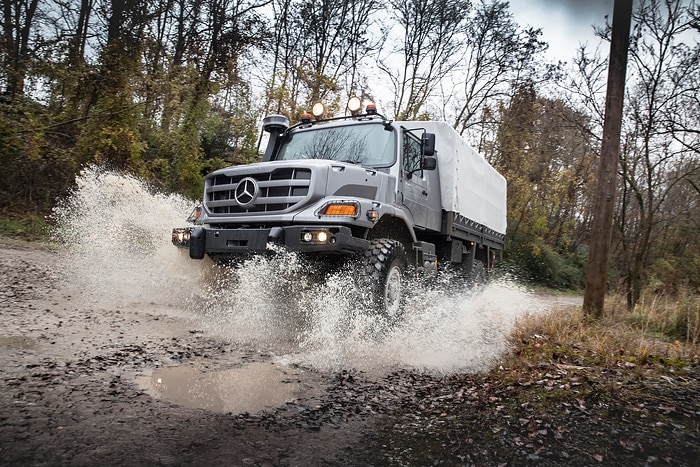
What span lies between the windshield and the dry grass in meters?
3.00

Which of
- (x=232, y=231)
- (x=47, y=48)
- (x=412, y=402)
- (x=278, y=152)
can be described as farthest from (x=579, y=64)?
(x=47, y=48)

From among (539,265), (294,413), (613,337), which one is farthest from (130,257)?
(539,265)

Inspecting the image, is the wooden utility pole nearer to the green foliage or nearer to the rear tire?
the rear tire

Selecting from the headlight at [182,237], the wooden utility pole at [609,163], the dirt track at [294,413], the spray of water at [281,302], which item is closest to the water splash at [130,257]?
the spray of water at [281,302]

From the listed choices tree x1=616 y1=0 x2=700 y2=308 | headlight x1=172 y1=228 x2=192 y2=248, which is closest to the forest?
tree x1=616 y1=0 x2=700 y2=308

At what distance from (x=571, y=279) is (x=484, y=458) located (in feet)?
67.3

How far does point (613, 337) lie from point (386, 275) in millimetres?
2895

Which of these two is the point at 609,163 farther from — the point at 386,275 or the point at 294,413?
the point at 294,413

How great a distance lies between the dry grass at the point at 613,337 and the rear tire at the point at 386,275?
4.97 ft

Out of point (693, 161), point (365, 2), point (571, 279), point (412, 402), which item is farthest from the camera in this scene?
point (571, 279)

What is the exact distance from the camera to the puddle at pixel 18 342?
404 cm

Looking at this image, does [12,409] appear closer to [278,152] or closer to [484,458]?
[484,458]

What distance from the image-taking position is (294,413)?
322cm

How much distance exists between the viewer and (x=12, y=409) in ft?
9.09
